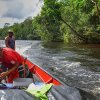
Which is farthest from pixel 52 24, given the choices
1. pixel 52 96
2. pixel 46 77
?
pixel 52 96

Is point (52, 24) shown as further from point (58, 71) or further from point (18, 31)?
point (18, 31)

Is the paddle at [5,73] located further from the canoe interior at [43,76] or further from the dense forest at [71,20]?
the dense forest at [71,20]

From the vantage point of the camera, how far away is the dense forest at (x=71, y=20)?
36.7 metres

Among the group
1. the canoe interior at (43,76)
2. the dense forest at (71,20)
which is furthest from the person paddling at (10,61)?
the dense forest at (71,20)

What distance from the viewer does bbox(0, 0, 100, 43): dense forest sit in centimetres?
3666

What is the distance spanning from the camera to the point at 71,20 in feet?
146

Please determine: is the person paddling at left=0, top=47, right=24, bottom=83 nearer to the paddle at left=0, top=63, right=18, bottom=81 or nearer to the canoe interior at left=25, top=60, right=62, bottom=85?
the paddle at left=0, top=63, right=18, bottom=81

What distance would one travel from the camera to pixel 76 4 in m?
36.2

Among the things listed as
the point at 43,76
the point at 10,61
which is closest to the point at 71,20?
the point at 43,76

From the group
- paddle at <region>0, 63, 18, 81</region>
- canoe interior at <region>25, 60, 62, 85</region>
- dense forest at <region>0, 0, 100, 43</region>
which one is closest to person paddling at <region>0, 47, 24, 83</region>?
paddle at <region>0, 63, 18, 81</region>

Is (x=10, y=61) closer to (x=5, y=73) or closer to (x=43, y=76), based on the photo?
(x=5, y=73)

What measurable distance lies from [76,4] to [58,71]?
22.7 meters

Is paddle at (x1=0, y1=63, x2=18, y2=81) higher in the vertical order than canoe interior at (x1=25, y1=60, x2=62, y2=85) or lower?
higher

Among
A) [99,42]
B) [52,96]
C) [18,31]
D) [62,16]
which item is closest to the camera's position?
[52,96]
